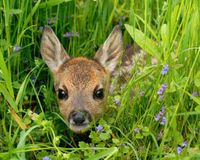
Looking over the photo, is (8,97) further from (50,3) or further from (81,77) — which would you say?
(50,3)

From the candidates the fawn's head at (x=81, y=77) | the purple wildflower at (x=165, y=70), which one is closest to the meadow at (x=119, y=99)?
the purple wildflower at (x=165, y=70)

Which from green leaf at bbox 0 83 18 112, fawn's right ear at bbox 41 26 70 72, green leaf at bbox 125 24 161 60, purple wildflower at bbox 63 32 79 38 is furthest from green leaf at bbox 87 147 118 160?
purple wildflower at bbox 63 32 79 38

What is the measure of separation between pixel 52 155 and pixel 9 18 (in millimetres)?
1442

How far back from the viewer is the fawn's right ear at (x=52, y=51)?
18.8 feet

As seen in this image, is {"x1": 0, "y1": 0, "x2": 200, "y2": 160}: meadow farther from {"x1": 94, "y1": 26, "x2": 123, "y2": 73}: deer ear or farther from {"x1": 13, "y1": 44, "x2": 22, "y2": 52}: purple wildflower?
{"x1": 94, "y1": 26, "x2": 123, "y2": 73}: deer ear

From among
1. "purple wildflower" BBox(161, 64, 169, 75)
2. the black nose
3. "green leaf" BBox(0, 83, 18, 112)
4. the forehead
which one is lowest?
the black nose

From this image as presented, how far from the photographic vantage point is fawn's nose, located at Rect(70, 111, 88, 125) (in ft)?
16.6

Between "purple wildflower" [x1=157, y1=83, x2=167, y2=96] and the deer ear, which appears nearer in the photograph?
"purple wildflower" [x1=157, y1=83, x2=167, y2=96]

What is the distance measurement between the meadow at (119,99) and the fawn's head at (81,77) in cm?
10

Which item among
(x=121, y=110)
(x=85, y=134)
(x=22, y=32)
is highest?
(x=22, y=32)

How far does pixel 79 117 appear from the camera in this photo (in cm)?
509

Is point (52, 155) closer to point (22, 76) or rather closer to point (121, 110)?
point (121, 110)

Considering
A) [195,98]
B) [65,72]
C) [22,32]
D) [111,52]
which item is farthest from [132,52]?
[195,98]

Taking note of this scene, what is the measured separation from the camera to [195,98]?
4.69 meters
